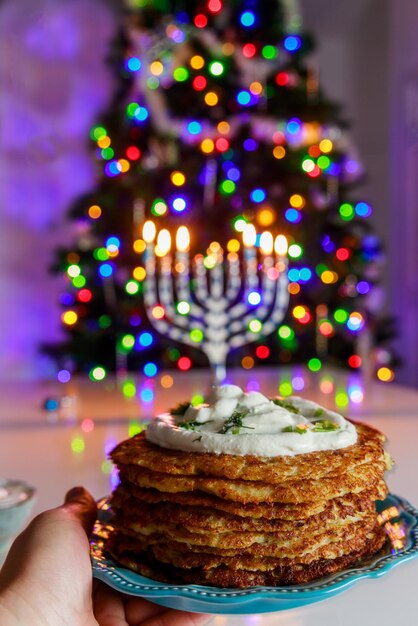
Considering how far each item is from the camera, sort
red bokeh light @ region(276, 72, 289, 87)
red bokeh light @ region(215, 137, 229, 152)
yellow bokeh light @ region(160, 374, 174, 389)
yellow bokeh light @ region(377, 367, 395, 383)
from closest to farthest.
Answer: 1. yellow bokeh light @ region(160, 374, 174, 389)
2. red bokeh light @ region(215, 137, 229, 152)
3. red bokeh light @ region(276, 72, 289, 87)
4. yellow bokeh light @ region(377, 367, 395, 383)

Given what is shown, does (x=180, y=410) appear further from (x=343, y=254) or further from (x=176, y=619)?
(x=343, y=254)

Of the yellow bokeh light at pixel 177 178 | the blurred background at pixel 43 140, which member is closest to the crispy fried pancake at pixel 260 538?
the yellow bokeh light at pixel 177 178

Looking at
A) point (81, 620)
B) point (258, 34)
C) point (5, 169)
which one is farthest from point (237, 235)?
point (81, 620)

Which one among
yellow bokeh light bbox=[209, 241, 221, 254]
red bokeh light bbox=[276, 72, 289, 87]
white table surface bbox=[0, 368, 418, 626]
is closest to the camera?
white table surface bbox=[0, 368, 418, 626]

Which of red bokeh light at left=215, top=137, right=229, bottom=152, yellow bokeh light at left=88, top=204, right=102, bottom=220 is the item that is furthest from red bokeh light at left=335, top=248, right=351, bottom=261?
yellow bokeh light at left=88, top=204, right=102, bottom=220

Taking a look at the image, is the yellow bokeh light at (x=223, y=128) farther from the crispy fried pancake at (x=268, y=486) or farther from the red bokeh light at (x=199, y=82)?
the crispy fried pancake at (x=268, y=486)

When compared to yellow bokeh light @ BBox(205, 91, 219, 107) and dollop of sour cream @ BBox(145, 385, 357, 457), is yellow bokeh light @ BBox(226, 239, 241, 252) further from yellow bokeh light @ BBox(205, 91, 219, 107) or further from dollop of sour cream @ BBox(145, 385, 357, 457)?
dollop of sour cream @ BBox(145, 385, 357, 457)

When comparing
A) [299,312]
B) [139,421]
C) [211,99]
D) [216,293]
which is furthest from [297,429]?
[211,99]

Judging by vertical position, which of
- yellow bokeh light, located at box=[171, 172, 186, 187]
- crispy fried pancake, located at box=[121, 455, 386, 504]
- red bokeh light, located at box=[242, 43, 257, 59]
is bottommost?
crispy fried pancake, located at box=[121, 455, 386, 504]
